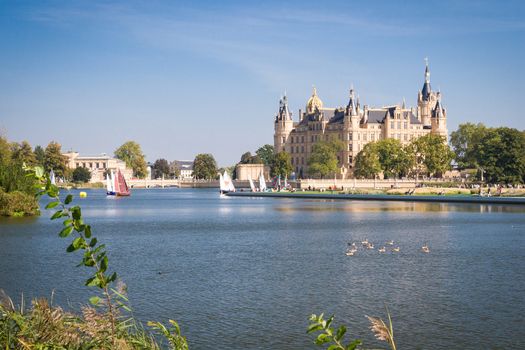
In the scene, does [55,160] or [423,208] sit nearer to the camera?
[423,208]

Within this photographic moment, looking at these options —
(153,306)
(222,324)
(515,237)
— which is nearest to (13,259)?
(153,306)

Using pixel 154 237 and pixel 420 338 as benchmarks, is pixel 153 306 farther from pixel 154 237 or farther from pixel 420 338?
pixel 154 237

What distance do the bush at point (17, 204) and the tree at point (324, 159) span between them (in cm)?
9698

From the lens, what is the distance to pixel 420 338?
60.5ft

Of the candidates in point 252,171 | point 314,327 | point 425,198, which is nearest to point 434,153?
point 425,198

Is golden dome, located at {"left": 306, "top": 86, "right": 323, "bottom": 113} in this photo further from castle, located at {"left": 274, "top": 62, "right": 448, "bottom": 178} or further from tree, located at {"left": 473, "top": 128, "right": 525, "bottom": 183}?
tree, located at {"left": 473, "top": 128, "right": 525, "bottom": 183}

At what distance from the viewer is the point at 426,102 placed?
584 feet

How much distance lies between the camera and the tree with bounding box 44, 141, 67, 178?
173 meters

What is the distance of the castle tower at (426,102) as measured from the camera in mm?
177625

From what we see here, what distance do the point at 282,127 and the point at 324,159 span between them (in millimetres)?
27346

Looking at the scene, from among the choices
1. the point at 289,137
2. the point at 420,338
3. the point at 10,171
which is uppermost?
the point at 289,137

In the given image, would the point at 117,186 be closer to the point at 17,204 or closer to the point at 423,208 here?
the point at 423,208

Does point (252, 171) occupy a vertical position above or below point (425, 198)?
above

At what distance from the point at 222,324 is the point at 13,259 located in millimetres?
16198
